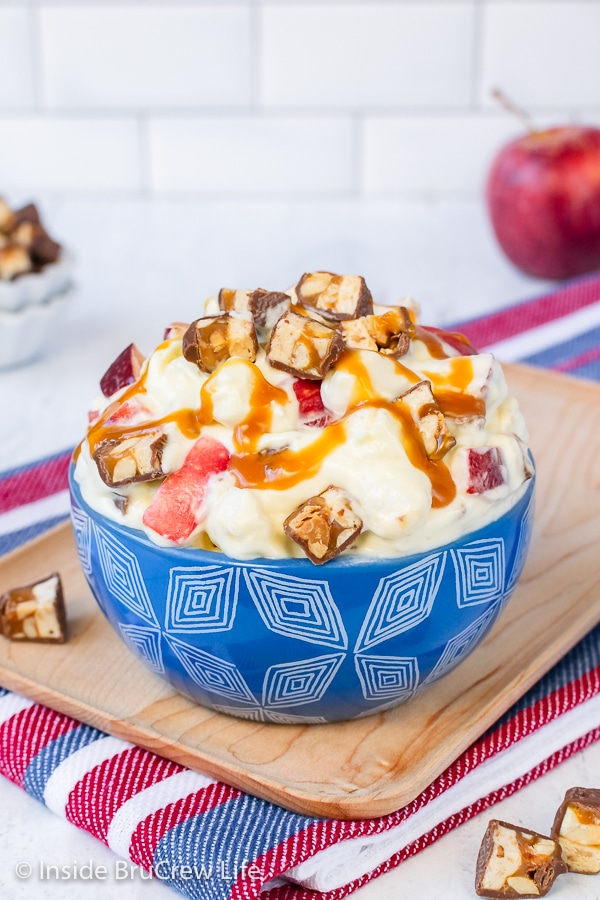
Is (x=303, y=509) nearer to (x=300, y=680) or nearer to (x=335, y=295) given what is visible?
(x=300, y=680)

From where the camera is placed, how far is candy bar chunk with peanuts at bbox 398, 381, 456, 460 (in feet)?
3.45

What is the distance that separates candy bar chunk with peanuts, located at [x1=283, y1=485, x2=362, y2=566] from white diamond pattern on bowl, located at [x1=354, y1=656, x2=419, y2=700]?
0.14 meters

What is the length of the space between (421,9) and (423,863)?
2.21 m

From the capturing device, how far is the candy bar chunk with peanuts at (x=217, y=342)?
1.12 m

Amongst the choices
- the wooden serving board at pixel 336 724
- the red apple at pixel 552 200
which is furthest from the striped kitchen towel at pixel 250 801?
the red apple at pixel 552 200

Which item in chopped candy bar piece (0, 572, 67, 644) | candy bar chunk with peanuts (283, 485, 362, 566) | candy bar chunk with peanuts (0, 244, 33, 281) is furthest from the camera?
candy bar chunk with peanuts (0, 244, 33, 281)

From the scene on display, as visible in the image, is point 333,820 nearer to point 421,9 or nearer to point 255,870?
point 255,870

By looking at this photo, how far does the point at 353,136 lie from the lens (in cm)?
294

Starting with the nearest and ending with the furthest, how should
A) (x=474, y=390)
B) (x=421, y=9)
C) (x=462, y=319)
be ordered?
(x=474, y=390)
(x=462, y=319)
(x=421, y=9)

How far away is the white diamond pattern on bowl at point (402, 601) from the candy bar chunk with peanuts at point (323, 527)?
6 cm

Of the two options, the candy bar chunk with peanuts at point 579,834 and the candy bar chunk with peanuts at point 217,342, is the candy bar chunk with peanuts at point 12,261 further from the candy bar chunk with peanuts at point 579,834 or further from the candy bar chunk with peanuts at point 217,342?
the candy bar chunk with peanuts at point 579,834

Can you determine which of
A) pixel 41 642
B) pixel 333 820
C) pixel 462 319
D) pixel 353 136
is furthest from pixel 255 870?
pixel 353 136

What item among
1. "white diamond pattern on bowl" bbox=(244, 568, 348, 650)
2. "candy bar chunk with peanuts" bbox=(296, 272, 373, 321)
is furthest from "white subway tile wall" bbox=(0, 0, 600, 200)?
"white diamond pattern on bowl" bbox=(244, 568, 348, 650)

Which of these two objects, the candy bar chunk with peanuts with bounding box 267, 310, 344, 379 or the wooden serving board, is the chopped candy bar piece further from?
the candy bar chunk with peanuts with bounding box 267, 310, 344, 379
